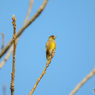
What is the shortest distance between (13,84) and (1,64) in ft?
0.79

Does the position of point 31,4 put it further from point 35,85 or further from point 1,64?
point 35,85

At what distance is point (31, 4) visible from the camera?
1.59 metres

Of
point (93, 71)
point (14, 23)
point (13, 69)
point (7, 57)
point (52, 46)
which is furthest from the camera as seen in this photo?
point (52, 46)

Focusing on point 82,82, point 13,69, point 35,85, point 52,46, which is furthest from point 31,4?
point 52,46

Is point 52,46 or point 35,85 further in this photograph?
point 52,46

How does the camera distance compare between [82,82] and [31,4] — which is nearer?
[82,82]

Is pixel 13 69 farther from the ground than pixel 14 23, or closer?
closer

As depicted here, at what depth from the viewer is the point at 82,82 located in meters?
0.93

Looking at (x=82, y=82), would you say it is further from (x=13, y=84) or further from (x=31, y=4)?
(x=31, y=4)

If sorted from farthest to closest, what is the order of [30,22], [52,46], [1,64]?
[52,46] → [1,64] → [30,22]

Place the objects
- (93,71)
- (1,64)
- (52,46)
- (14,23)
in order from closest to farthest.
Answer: (93,71) < (14,23) < (1,64) < (52,46)

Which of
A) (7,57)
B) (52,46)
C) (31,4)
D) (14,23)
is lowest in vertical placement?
(14,23)

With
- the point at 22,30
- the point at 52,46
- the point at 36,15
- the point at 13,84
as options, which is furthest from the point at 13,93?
the point at 52,46

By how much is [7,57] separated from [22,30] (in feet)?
2.14
